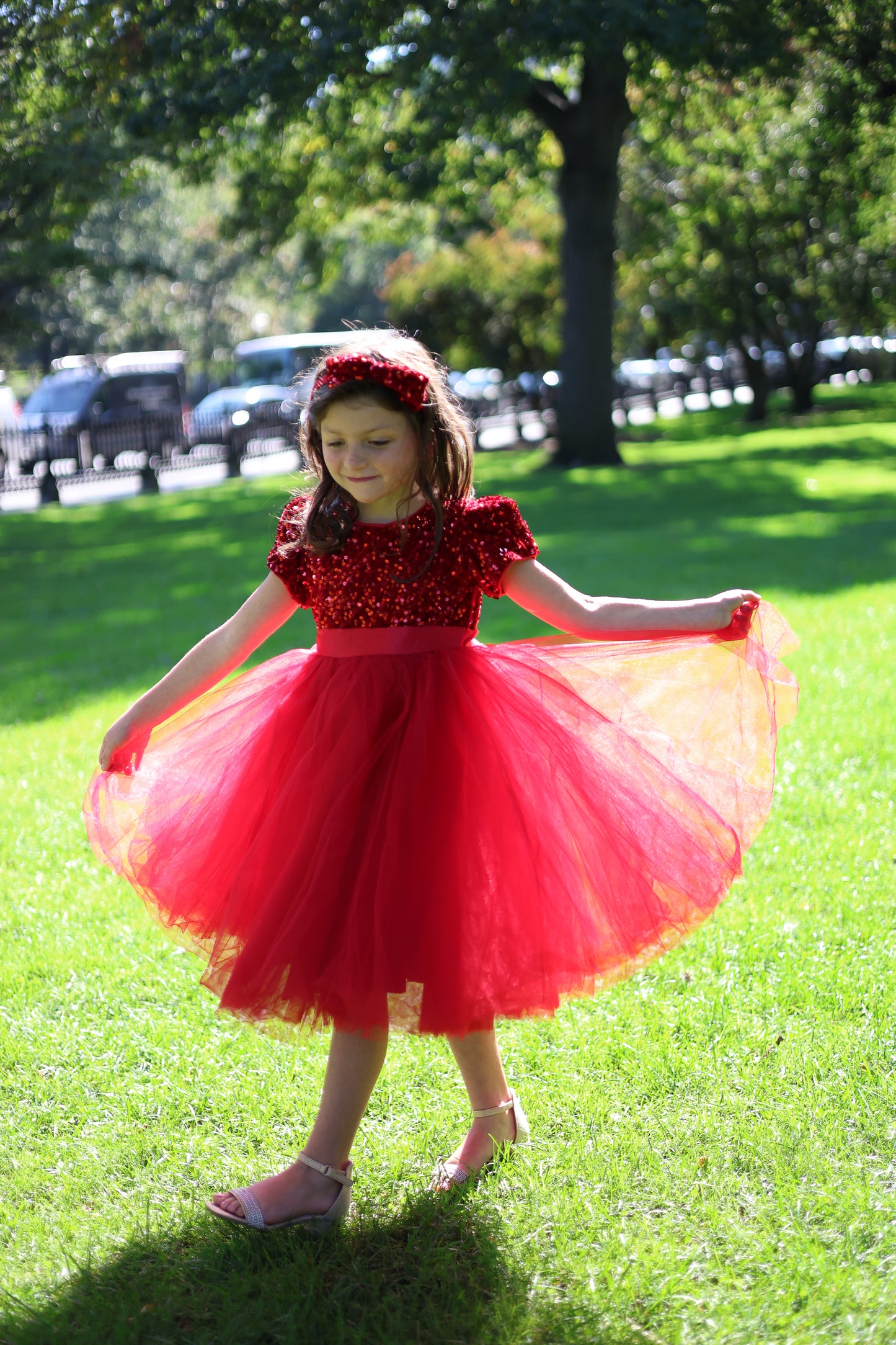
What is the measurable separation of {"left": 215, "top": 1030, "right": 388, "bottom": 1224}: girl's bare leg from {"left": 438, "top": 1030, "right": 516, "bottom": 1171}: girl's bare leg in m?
0.25

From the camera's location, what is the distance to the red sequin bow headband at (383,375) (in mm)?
2836

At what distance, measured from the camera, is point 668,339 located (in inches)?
1318

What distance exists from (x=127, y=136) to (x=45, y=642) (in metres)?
9.10

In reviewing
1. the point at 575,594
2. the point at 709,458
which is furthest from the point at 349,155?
the point at 575,594

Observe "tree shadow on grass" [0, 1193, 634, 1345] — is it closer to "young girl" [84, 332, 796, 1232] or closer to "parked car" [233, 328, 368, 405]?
"young girl" [84, 332, 796, 1232]

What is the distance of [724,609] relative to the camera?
3.16m

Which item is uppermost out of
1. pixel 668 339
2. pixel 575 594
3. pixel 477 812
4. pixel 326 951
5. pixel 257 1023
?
pixel 668 339

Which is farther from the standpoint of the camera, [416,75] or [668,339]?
[668,339]

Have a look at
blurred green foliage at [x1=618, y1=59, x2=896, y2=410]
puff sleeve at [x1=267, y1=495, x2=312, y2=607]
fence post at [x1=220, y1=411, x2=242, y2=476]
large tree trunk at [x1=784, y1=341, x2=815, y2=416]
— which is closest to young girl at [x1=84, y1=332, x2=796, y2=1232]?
puff sleeve at [x1=267, y1=495, x2=312, y2=607]

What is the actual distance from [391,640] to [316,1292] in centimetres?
135

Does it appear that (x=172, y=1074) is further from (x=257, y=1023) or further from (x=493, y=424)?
(x=493, y=424)

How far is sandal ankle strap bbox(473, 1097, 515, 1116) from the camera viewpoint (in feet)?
9.79

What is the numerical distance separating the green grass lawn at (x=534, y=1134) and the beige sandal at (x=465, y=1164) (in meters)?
0.04

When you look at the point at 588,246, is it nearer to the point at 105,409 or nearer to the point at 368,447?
the point at 105,409
